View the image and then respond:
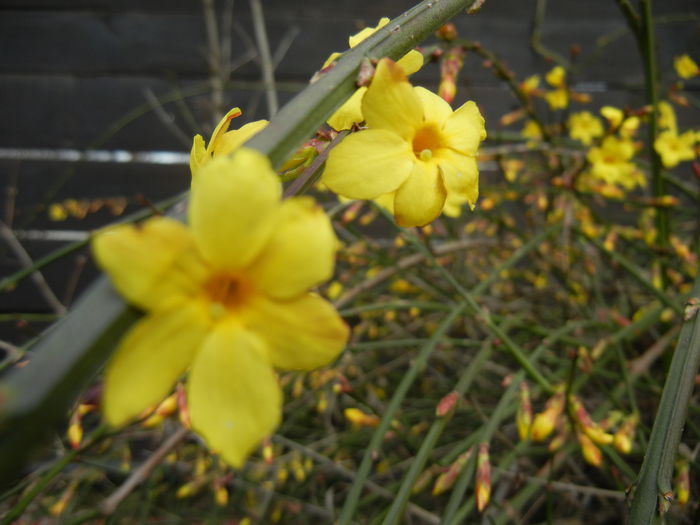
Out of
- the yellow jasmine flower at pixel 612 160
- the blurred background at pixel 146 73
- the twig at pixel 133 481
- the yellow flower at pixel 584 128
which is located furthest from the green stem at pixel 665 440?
the blurred background at pixel 146 73

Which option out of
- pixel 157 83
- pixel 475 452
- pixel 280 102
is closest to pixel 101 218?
pixel 157 83

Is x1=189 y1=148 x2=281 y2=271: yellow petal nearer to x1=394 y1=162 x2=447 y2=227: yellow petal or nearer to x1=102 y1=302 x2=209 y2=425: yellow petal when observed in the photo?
x1=102 y1=302 x2=209 y2=425: yellow petal

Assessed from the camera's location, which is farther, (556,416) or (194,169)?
(556,416)

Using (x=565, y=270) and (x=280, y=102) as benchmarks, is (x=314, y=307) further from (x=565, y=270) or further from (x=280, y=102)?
(x=280, y=102)

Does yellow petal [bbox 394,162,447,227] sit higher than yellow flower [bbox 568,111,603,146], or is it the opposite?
yellow petal [bbox 394,162,447,227]

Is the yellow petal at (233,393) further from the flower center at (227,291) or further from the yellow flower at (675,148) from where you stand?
the yellow flower at (675,148)

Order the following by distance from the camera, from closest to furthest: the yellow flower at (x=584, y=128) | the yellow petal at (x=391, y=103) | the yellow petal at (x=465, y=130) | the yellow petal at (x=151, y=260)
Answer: the yellow petal at (x=151, y=260) < the yellow petal at (x=391, y=103) < the yellow petal at (x=465, y=130) < the yellow flower at (x=584, y=128)

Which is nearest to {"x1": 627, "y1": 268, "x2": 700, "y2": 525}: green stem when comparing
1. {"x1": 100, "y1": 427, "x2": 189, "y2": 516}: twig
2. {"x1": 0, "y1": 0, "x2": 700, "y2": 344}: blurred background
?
{"x1": 100, "y1": 427, "x2": 189, "y2": 516}: twig
